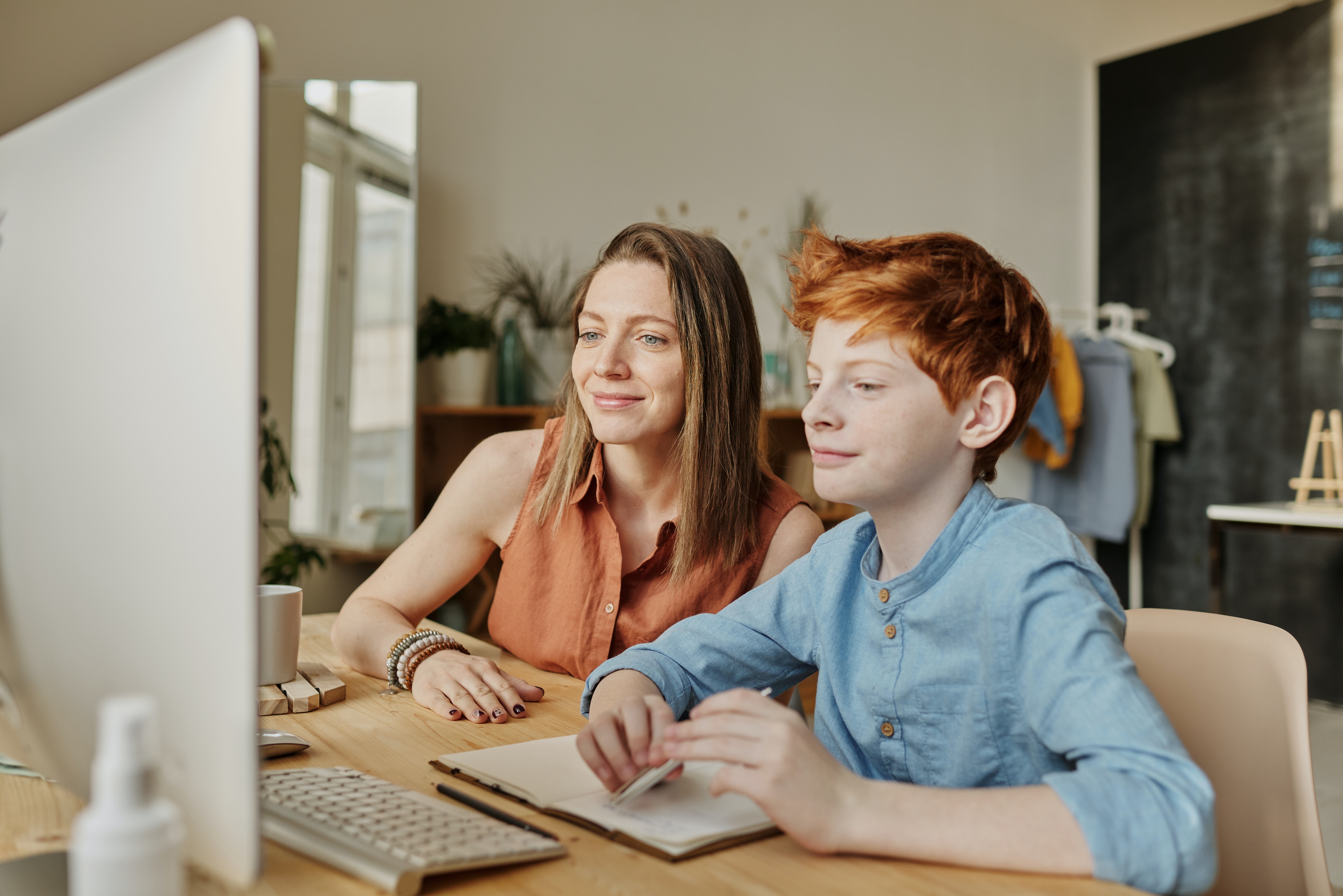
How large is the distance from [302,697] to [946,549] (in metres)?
0.71

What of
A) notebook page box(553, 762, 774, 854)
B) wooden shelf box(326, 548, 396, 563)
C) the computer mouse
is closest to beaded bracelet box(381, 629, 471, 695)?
the computer mouse

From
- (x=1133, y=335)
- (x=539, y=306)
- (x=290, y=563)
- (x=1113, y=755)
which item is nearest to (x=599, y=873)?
(x=1113, y=755)

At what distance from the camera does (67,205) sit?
56cm

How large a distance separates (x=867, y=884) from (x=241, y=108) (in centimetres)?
58

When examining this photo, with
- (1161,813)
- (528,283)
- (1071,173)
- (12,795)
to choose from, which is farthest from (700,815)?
(1071,173)

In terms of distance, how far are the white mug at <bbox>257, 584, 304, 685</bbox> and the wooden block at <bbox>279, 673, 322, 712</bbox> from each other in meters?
0.02

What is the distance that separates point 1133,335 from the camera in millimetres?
4797

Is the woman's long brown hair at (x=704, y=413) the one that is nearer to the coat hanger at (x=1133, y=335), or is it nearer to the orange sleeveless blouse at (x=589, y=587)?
the orange sleeveless blouse at (x=589, y=587)

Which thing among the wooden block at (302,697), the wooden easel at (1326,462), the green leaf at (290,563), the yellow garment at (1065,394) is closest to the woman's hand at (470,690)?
the wooden block at (302,697)

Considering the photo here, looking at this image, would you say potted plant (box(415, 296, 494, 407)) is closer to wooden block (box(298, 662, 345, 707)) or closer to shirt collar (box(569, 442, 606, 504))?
shirt collar (box(569, 442, 606, 504))

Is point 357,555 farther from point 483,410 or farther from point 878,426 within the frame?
point 878,426

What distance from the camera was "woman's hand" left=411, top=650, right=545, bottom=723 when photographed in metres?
1.11

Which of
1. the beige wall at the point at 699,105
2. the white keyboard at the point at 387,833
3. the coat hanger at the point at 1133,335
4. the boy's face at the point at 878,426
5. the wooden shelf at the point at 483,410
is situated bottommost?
the white keyboard at the point at 387,833

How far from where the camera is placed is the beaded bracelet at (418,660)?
1217 millimetres
